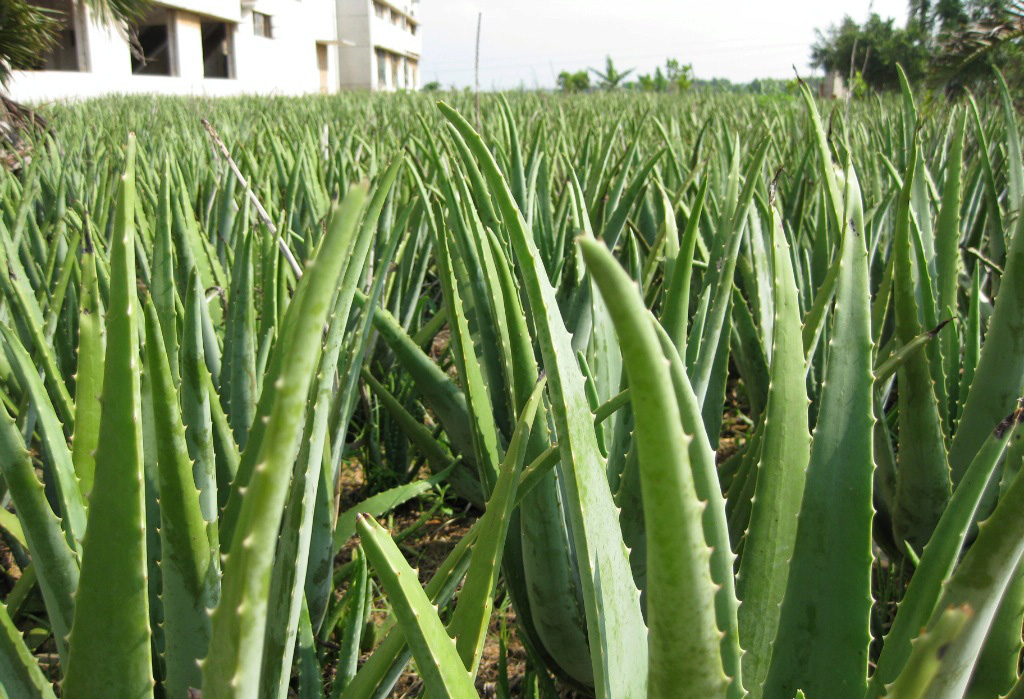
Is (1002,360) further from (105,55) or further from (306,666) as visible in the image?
(105,55)

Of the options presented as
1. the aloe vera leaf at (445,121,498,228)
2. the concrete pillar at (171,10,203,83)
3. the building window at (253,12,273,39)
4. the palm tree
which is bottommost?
the aloe vera leaf at (445,121,498,228)

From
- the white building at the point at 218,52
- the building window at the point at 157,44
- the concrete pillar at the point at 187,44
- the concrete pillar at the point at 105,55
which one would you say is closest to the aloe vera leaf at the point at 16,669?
the white building at the point at 218,52

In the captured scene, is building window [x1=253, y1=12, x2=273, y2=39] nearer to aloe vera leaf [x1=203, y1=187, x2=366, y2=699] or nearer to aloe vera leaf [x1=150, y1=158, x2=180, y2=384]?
aloe vera leaf [x1=150, y1=158, x2=180, y2=384]

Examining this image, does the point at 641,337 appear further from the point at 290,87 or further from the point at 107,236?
the point at 290,87

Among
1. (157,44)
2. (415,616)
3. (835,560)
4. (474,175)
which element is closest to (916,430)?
(835,560)

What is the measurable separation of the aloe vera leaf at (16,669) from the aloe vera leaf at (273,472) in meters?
0.25

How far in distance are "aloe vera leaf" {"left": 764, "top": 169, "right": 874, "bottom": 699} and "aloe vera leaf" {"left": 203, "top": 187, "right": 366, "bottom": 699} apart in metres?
0.29

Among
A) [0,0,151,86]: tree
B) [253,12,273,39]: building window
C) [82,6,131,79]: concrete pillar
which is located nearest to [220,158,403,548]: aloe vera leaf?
[0,0,151,86]: tree

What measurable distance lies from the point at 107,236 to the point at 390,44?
3256cm

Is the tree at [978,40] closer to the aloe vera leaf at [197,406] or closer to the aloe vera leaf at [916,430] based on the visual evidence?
the aloe vera leaf at [916,430]

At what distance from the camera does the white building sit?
12.7m

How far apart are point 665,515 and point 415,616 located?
0.14 m

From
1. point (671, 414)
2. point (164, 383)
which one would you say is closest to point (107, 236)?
point (164, 383)

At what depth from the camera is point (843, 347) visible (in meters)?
0.44
